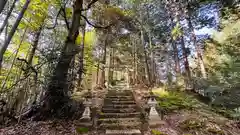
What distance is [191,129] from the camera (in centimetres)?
418

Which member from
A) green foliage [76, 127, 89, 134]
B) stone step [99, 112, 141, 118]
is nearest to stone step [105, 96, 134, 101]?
stone step [99, 112, 141, 118]

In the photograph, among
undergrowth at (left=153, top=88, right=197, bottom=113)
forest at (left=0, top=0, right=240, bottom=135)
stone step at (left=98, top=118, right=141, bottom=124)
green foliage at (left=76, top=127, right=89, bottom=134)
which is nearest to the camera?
green foliage at (left=76, top=127, right=89, bottom=134)

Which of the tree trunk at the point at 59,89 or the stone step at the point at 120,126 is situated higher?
the tree trunk at the point at 59,89

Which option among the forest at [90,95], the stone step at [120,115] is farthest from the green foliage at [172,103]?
the stone step at [120,115]

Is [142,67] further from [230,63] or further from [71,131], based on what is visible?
[71,131]

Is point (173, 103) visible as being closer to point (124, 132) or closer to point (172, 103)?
point (172, 103)

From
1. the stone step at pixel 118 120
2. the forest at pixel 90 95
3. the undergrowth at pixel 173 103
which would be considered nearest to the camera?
the forest at pixel 90 95

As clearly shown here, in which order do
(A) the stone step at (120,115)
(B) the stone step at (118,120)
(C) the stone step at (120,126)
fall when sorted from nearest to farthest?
(C) the stone step at (120,126) → (B) the stone step at (118,120) → (A) the stone step at (120,115)

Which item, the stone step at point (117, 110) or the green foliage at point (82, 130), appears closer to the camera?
the green foliage at point (82, 130)

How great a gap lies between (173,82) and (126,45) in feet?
18.6

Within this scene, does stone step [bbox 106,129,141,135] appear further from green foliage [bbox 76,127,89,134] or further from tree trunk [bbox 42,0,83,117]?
tree trunk [bbox 42,0,83,117]

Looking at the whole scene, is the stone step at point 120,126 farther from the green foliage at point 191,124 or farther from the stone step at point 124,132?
the green foliage at point 191,124

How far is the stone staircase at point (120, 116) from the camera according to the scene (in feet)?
14.5

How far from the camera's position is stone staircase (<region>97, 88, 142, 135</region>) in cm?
443
